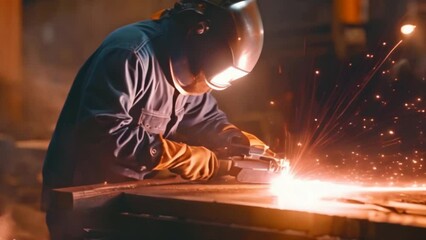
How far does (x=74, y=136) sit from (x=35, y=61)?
4.13 metres

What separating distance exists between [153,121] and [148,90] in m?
0.20

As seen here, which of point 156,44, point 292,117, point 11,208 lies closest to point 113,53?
point 156,44

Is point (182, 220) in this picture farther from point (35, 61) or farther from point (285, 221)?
point (35, 61)

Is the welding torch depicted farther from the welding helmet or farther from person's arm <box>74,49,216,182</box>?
the welding helmet

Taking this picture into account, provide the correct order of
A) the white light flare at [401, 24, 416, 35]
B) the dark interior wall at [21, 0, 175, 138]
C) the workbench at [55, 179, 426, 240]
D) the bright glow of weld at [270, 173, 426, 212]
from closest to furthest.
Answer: the workbench at [55, 179, 426, 240]
the bright glow of weld at [270, 173, 426, 212]
the dark interior wall at [21, 0, 175, 138]
the white light flare at [401, 24, 416, 35]

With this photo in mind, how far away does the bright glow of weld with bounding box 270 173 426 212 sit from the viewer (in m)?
2.74

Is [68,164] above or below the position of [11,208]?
above

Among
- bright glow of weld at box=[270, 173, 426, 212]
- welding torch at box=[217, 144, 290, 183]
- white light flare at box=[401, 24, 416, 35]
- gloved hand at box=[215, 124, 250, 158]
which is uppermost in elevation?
white light flare at box=[401, 24, 416, 35]

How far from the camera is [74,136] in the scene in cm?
357

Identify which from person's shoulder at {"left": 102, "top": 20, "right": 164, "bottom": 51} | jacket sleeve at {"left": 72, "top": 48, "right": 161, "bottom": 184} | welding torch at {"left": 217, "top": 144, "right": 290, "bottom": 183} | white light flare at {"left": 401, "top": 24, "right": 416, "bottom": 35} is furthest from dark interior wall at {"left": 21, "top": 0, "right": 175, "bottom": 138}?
jacket sleeve at {"left": 72, "top": 48, "right": 161, "bottom": 184}

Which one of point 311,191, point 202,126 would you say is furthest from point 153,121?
point 311,191

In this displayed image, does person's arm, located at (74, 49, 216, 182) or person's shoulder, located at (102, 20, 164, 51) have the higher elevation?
person's shoulder, located at (102, 20, 164, 51)

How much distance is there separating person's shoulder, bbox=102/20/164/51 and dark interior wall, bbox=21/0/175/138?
3.28m

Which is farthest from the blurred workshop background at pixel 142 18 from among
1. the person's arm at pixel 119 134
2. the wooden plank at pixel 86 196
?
the wooden plank at pixel 86 196
